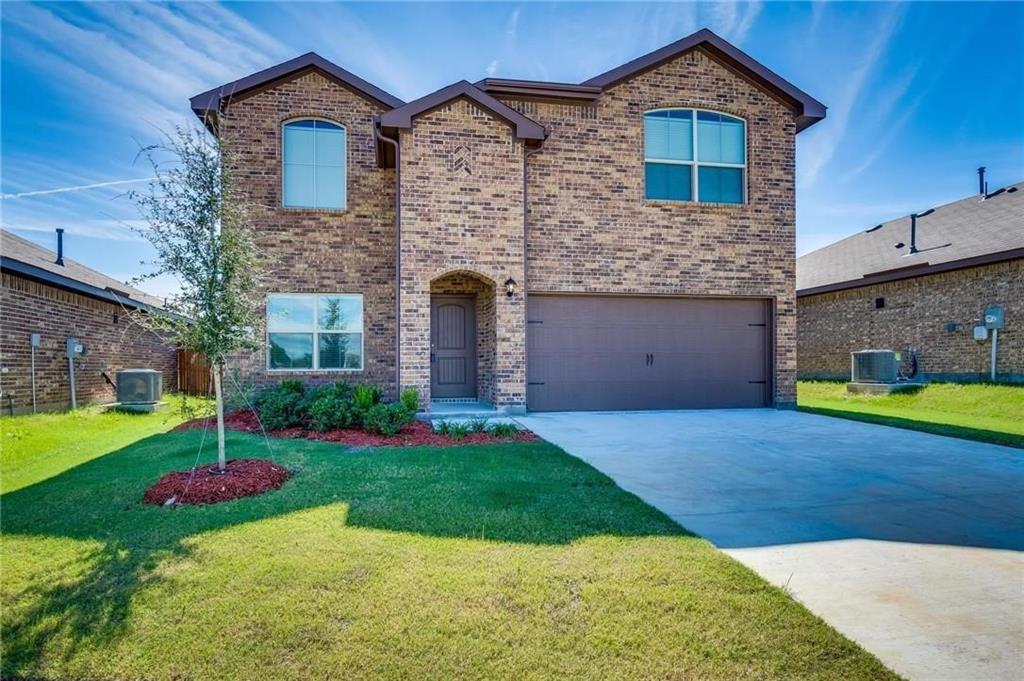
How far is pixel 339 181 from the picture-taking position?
11320mm

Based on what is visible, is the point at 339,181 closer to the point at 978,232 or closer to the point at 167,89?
the point at 167,89

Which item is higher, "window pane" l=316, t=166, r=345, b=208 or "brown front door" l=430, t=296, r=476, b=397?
"window pane" l=316, t=166, r=345, b=208

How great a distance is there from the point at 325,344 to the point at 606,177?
22.5ft

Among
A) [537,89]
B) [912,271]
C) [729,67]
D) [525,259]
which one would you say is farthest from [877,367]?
[537,89]

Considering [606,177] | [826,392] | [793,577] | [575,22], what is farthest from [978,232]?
[793,577]

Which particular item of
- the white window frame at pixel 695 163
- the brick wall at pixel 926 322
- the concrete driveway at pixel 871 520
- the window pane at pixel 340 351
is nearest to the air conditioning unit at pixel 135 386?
the window pane at pixel 340 351

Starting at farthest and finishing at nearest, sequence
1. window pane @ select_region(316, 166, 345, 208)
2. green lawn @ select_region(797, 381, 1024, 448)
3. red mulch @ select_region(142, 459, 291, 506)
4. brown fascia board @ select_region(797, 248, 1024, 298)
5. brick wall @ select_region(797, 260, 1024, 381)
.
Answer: brick wall @ select_region(797, 260, 1024, 381) < brown fascia board @ select_region(797, 248, 1024, 298) < window pane @ select_region(316, 166, 345, 208) < green lawn @ select_region(797, 381, 1024, 448) < red mulch @ select_region(142, 459, 291, 506)

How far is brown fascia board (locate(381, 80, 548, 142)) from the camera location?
31.2ft

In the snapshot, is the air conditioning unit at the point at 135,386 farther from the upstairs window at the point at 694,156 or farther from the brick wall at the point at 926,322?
the brick wall at the point at 926,322

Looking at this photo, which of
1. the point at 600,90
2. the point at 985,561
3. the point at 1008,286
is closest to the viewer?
the point at 985,561

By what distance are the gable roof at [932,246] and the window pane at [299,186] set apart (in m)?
16.3

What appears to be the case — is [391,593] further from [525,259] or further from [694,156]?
[694,156]

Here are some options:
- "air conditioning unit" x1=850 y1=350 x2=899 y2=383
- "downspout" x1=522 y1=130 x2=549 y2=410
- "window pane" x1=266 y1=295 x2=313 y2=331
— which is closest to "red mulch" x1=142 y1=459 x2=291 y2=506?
"downspout" x1=522 y1=130 x2=549 y2=410

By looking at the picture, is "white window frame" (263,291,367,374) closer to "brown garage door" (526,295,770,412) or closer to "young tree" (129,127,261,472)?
"brown garage door" (526,295,770,412)
